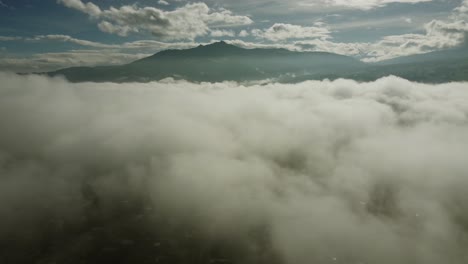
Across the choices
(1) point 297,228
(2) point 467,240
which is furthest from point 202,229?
(2) point 467,240

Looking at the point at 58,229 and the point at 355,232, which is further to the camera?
the point at 58,229

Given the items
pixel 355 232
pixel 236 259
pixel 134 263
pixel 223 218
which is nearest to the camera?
pixel 236 259

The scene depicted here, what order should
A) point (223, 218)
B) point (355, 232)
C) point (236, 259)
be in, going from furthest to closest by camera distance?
point (223, 218)
point (355, 232)
point (236, 259)

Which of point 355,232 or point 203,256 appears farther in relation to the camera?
point 355,232

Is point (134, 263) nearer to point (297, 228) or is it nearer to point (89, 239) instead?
point (89, 239)

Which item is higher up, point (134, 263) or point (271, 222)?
point (271, 222)

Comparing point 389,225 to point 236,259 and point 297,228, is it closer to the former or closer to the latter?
point 297,228

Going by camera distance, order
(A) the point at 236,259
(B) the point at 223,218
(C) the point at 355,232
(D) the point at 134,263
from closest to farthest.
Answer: (A) the point at 236,259, (D) the point at 134,263, (C) the point at 355,232, (B) the point at 223,218

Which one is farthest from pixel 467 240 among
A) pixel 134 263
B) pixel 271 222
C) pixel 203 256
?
pixel 134 263

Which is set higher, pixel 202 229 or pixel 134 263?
pixel 202 229
